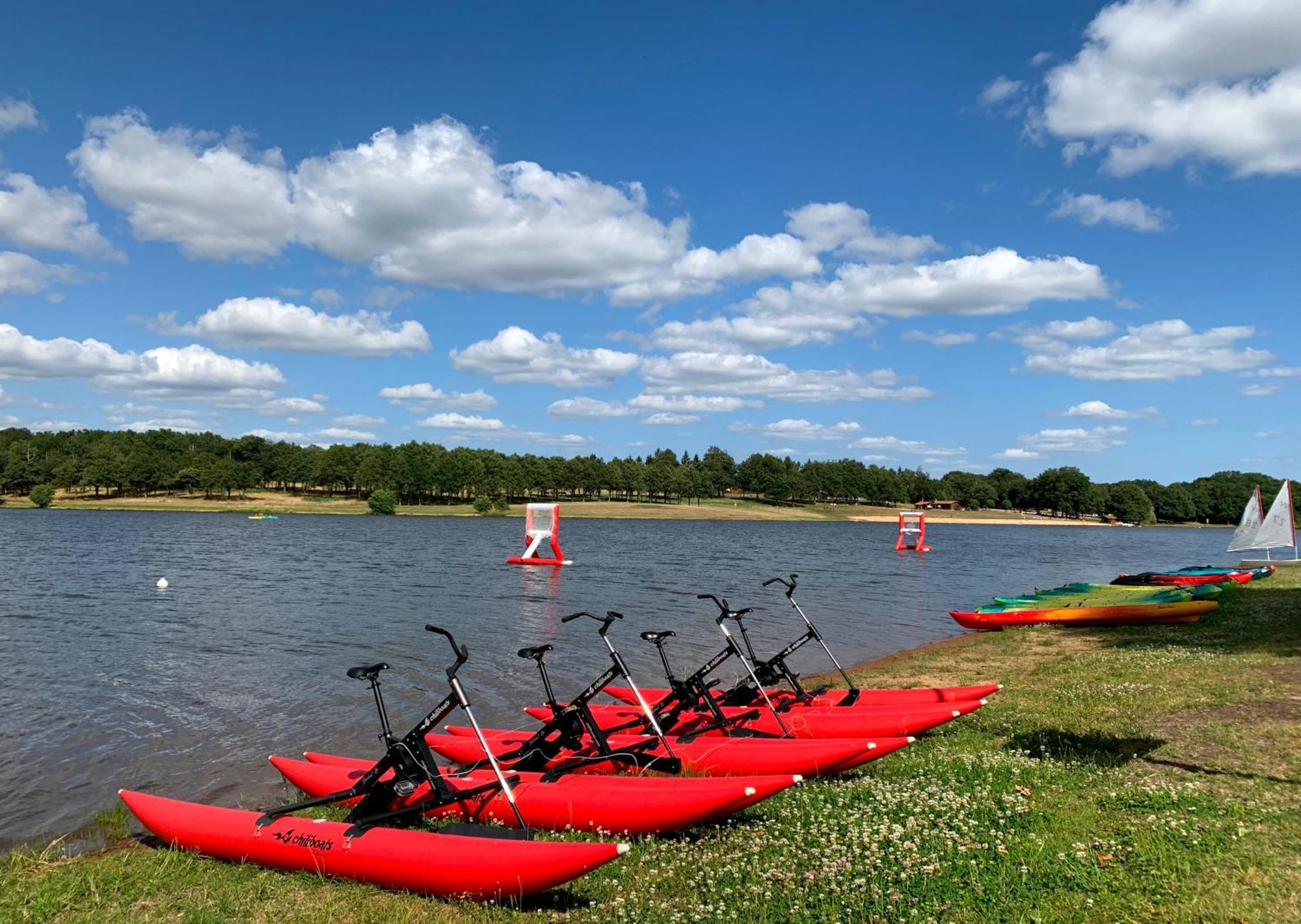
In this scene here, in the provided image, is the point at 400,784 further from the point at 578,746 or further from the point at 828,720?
the point at 828,720

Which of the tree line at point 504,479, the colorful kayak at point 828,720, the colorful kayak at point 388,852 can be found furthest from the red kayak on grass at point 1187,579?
the tree line at point 504,479

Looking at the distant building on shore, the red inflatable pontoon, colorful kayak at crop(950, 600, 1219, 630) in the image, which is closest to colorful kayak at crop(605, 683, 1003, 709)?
colorful kayak at crop(950, 600, 1219, 630)

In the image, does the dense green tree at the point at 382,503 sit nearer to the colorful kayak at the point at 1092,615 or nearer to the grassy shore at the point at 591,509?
the grassy shore at the point at 591,509

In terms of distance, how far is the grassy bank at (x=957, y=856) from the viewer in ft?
18.8

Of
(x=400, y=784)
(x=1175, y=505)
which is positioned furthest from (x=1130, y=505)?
(x=400, y=784)

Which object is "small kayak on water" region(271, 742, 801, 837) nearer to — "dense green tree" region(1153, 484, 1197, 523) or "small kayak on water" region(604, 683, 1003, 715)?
"small kayak on water" region(604, 683, 1003, 715)

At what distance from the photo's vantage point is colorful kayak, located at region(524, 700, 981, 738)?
10.6 metres

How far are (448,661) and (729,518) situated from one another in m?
121

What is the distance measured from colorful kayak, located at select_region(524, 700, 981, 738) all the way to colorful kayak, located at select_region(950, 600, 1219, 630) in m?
14.5

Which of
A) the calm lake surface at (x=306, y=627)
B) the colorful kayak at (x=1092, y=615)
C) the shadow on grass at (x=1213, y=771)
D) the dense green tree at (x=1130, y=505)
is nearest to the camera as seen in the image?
the shadow on grass at (x=1213, y=771)

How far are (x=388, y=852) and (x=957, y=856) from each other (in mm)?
4889

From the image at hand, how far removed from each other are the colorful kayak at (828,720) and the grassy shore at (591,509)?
11735cm

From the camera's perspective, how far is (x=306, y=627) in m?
25.2

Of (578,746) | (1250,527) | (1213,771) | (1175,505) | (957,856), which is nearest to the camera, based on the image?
(957,856)
